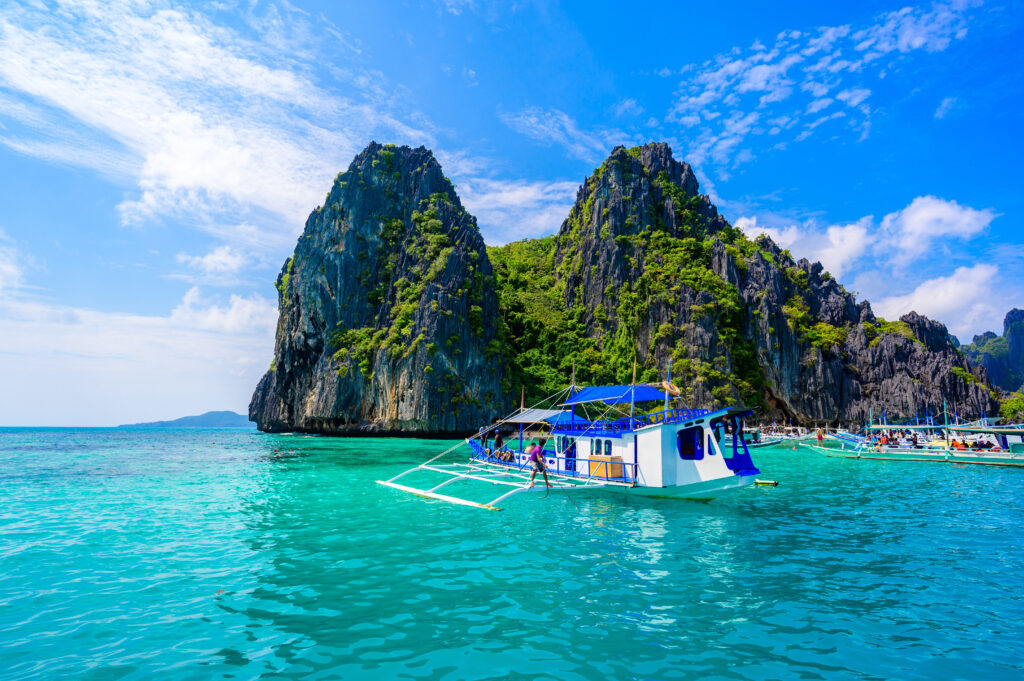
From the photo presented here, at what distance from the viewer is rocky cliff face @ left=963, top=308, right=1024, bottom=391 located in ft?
542

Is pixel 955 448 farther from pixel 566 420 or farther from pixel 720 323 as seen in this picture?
pixel 720 323

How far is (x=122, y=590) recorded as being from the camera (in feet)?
35.2

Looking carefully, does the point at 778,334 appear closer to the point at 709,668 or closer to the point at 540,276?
the point at 540,276

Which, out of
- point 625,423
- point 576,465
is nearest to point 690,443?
point 625,423

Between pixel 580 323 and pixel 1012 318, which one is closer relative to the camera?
pixel 580 323

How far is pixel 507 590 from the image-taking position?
10703 mm

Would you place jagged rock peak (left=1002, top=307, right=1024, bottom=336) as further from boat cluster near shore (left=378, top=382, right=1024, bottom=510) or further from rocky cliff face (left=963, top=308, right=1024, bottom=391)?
boat cluster near shore (left=378, top=382, right=1024, bottom=510)

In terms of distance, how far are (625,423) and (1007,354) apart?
233 metres

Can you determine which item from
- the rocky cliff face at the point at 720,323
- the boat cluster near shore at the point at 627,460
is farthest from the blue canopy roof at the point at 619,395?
the rocky cliff face at the point at 720,323

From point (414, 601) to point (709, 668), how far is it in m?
5.37

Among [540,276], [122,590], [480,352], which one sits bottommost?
[122,590]

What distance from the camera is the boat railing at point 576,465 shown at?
23266mm

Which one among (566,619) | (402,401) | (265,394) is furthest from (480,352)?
(566,619)

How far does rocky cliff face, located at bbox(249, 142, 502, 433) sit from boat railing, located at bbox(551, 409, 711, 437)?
45.1 meters
